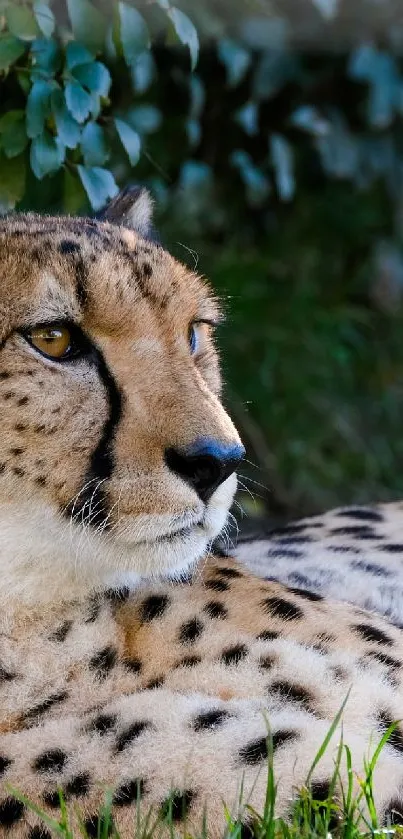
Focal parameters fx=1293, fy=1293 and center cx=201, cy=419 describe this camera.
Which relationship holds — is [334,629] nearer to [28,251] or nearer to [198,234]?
[28,251]

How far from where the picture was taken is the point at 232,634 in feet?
5.52

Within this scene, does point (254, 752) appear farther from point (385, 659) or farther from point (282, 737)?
point (385, 659)

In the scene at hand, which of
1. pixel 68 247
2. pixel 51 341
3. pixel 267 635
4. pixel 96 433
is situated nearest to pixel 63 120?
pixel 68 247

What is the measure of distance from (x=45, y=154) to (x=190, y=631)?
89cm

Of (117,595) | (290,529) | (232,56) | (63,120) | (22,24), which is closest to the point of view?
(117,595)

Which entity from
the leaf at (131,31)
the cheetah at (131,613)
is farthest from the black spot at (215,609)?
the leaf at (131,31)

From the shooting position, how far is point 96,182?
2.22 m

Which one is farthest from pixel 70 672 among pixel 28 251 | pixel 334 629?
pixel 28 251

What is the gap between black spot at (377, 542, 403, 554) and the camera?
223cm

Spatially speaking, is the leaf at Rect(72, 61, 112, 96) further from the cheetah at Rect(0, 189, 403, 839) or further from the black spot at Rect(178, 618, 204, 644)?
the black spot at Rect(178, 618, 204, 644)

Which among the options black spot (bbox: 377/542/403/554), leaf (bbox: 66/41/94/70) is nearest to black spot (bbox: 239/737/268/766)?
black spot (bbox: 377/542/403/554)

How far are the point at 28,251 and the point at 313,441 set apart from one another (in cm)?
248

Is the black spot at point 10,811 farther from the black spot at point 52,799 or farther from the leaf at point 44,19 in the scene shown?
the leaf at point 44,19

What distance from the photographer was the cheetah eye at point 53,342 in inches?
66.1
